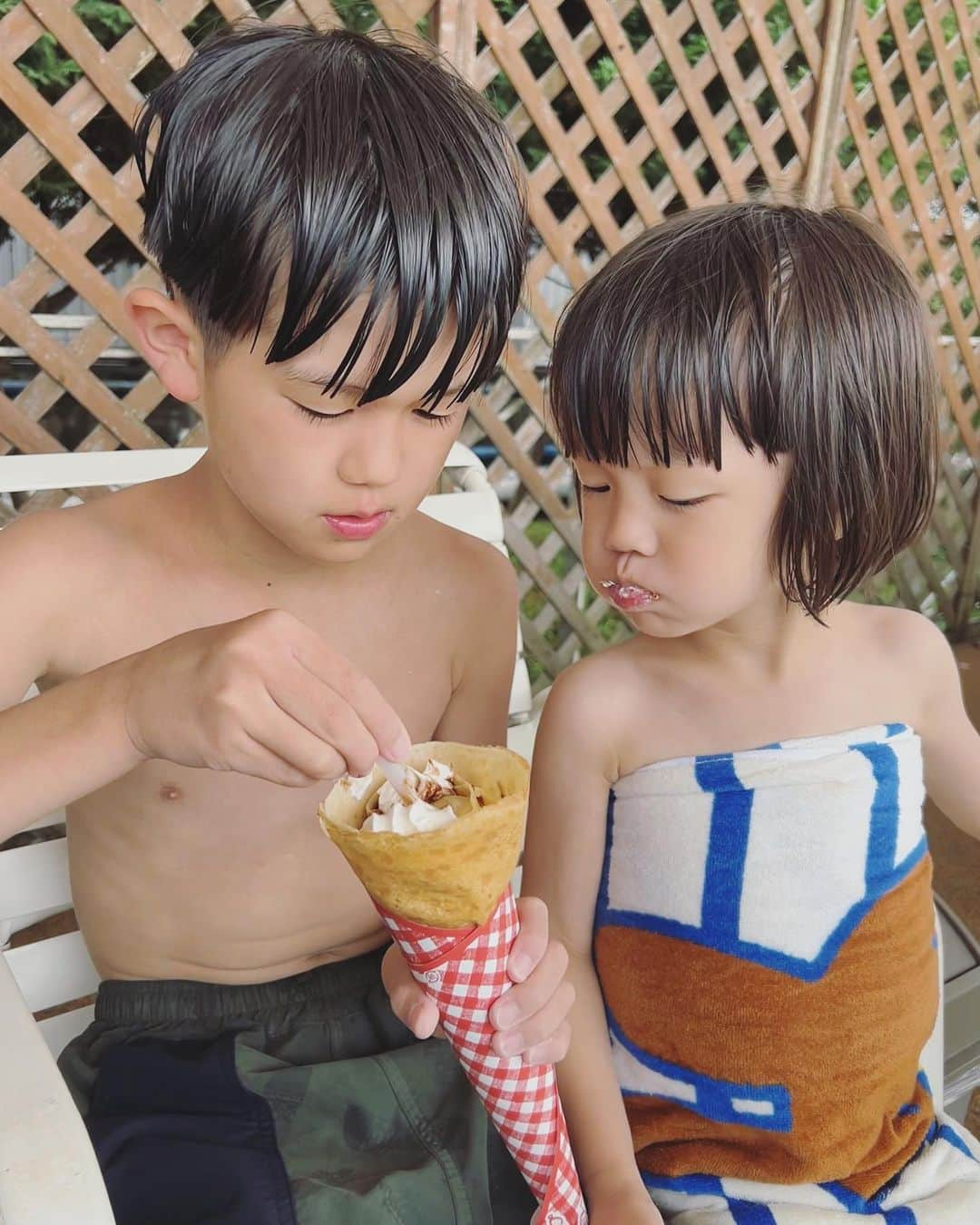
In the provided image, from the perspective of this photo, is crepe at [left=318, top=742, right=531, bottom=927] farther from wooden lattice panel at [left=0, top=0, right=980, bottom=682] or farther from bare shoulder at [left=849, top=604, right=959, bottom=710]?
wooden lattice panel at [left=0, top=0, right=980, bottom=682]

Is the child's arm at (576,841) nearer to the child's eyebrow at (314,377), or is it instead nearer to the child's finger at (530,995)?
the child's finger at (530,995)

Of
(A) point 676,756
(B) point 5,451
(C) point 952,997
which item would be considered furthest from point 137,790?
(B) point 5,451

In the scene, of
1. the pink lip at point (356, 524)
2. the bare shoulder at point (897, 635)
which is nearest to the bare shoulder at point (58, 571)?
the pink lip at point (356, 524)

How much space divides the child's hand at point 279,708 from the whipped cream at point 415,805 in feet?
0.15

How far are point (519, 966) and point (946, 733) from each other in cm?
56

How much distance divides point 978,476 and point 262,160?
4.82 metres

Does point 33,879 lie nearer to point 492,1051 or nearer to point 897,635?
point 492,1051

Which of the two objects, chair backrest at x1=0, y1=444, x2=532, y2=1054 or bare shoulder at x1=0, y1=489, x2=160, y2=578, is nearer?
bare shoulder at x1=0, y1=489, x2=160, y2=578

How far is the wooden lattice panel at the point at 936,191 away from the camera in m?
3.75

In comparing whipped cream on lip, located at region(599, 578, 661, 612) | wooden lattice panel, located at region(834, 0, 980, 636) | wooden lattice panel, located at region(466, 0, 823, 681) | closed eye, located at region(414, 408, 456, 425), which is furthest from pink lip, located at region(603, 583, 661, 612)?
wooden lattice panel, located at region(834, 0, 980, 636)

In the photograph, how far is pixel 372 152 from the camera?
0.83 metres

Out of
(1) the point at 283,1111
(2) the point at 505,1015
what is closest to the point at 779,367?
(2) the point at 505,1015

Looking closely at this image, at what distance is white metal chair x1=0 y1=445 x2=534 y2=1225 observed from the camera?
2.13 ft

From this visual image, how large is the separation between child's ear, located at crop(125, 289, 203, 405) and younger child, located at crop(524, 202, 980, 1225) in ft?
1.04
